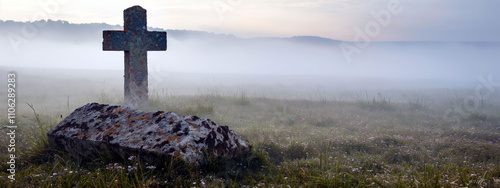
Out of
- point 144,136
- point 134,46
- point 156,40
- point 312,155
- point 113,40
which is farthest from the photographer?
point 156,40

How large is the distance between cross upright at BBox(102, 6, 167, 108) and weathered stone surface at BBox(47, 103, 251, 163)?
384cm

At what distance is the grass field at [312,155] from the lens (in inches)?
150

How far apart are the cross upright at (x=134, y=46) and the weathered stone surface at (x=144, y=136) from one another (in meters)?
3.84

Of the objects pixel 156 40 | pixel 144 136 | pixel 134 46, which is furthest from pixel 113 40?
pixel 144 136

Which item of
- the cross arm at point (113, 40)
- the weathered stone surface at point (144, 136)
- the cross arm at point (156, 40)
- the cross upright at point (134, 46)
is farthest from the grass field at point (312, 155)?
the cross arm at point (113, 40)

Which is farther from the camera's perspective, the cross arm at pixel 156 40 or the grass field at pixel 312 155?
the cross arm at pixel 156 40

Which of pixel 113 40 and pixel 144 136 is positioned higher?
pixel 113 40

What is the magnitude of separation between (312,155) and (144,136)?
3.01 m

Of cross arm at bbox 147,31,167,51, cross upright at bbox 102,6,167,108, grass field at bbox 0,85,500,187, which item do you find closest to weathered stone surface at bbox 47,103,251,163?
grass field at bbox 0,85,500,187

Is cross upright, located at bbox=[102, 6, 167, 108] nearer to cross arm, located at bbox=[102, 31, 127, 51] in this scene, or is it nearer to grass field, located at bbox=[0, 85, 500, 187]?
cross arm, located at bbox=[102, 31, 127, 51]

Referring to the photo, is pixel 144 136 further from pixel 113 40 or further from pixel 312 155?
pixel 113 40

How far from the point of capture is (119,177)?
3873 mm

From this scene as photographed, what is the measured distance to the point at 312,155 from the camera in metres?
6.00

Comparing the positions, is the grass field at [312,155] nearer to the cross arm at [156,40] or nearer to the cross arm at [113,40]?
the cross arm at [156,40]
